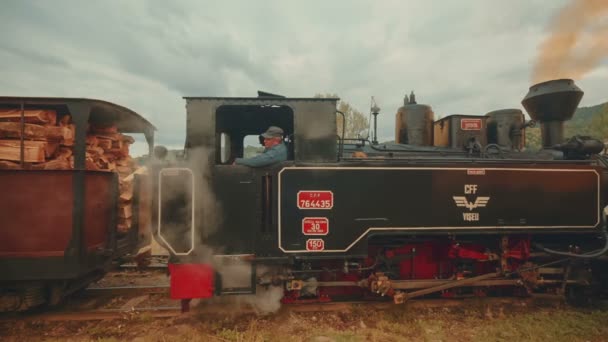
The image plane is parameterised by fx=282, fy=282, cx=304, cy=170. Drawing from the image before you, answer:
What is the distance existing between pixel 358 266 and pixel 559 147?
3722 mm

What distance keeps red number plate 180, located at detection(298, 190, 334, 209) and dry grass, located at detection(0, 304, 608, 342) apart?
156cm

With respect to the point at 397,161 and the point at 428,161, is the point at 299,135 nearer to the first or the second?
the point at 397,161

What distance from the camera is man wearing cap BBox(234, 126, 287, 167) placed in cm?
353

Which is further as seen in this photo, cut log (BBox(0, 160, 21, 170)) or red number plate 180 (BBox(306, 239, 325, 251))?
red number plate 180 (BBox(306, 239, 325, 251))

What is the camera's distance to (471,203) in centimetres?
379

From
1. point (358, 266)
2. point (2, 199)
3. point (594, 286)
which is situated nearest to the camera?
point (2, 199)

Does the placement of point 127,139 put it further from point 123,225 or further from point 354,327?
point 354,327

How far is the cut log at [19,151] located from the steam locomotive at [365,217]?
1.51m

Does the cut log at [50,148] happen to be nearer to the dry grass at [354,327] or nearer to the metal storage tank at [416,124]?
the dry grass at [354,327]

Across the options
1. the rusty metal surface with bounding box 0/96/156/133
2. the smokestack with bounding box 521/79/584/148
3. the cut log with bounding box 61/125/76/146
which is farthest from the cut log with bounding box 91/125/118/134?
the smokestack with bounding box 521/79/584/148

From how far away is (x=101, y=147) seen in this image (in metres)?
4.66

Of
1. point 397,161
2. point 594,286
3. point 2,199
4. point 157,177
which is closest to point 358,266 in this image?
point 397,161

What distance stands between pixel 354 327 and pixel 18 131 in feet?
16.4

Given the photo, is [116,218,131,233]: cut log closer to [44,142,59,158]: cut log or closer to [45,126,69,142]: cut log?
[44,142,59,158]: cut log
